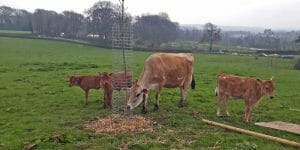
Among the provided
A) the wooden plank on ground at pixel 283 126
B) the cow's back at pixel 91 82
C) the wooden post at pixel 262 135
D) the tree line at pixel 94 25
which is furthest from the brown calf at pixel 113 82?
the tree line at pixel 94 25

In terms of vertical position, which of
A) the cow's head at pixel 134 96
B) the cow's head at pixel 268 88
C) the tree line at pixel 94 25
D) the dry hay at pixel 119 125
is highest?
the tree line at pixel 94 25

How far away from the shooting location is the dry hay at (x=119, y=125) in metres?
11.5

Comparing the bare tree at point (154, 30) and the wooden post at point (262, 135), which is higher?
the bare tree at point (154, 30)

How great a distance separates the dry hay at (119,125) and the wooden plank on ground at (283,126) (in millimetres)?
3682

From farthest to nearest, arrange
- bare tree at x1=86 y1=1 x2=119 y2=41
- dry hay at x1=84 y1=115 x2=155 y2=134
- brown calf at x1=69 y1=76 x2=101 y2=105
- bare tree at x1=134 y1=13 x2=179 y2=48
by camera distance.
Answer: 1. bare tree at x1=134 y1=13 x2=179 y2=48
2. bare tree at x1=86 y1=1 x2=119 y2=41
3. brown calf at x1=69 y1=76 x2=101 y2=105
4. dry hay at x1=84 y1=115 x2=155 y2=134

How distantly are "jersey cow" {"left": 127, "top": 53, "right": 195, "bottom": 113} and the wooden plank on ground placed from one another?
3.71m

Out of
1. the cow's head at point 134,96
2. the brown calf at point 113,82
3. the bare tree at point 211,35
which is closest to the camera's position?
the cow's head at point 134,96

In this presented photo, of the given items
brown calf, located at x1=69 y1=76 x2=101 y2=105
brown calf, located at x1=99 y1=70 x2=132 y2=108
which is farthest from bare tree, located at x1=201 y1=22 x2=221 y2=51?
brown calf, located at x1=99 y1=70 x2=132 y2=108

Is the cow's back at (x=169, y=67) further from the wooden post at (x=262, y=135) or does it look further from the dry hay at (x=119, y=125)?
the wooden post at (x=262, y=135)

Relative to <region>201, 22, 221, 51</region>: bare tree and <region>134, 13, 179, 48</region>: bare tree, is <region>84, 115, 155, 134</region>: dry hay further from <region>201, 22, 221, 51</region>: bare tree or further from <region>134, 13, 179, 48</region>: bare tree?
<region>201, 22, 221, 51</region>: bare tree

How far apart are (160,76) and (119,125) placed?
330 cm

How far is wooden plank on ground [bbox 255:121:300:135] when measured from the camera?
1230cm

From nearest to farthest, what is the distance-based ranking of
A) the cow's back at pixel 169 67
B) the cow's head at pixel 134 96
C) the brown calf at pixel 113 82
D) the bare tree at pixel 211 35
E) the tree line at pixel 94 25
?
the cow's head at pixel 134 96
the brown calf at pixel 113 82
the cow's back at pixel 169 67
the tree line at pixel 94 25
the bare tree at pixel 211 35

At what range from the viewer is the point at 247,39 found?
135 meters
